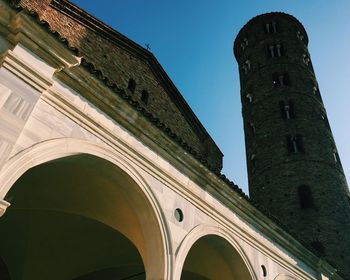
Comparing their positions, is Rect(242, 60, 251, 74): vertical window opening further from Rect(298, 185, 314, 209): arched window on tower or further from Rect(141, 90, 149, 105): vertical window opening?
Rect(141, 90, 149, 105): vertical window opening

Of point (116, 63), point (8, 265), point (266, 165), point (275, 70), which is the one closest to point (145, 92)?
point (116, 63)

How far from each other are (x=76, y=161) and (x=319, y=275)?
7404 millimetres

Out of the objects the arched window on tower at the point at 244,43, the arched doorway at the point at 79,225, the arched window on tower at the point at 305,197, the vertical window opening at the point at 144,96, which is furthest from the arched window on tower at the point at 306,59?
the arched doorway at the point at 79,225

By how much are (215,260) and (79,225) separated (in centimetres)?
273

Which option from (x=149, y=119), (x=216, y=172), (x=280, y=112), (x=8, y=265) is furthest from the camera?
(x=280, y=112)

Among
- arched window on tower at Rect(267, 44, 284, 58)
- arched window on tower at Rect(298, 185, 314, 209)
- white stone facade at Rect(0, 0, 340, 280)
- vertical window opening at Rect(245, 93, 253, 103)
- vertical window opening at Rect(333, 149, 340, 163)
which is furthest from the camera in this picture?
arched window on tower at Rect(267, 44, 284, 58)

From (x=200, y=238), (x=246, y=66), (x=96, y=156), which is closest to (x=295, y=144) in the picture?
(x=246, y=66)

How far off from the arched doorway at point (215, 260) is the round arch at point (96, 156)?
1549 millimetres

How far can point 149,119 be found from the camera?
238 inches

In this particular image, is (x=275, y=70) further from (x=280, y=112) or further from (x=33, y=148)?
(x=33, y=148)

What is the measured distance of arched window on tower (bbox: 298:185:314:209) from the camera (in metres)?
16.3

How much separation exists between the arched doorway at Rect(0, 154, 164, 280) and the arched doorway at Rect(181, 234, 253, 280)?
1150 millimetres

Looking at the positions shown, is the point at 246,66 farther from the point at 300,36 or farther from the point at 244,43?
the point at 300,36

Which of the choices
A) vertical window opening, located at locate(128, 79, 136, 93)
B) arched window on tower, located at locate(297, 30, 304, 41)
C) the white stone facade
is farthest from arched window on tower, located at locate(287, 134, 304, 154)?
the white stone facade
